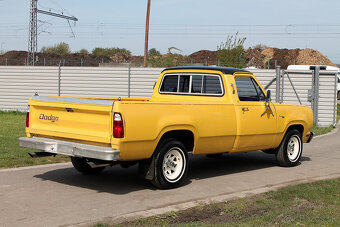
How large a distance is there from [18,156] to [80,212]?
4516mm

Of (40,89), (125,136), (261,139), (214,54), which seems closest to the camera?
(125,136)

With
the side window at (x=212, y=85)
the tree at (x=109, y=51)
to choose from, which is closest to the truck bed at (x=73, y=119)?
the side window at (x=212, y=85)

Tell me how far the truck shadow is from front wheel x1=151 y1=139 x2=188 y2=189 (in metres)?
0.30

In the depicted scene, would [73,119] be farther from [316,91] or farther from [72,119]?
[316,91]

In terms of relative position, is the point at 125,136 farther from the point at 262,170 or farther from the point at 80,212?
the point at 262,170

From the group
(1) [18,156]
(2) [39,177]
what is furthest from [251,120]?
(1) [18,156]

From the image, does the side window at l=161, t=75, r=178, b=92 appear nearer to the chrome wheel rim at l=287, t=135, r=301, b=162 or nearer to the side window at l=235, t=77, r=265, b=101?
the side window at l=235, t=77, r=265, b=101

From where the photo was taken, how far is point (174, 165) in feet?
27.3

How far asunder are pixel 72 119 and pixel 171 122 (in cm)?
148

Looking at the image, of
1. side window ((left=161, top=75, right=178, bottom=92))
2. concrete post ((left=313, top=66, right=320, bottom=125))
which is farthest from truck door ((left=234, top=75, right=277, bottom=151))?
concrete post ((left=313, top=66, right=320, bottom=125))

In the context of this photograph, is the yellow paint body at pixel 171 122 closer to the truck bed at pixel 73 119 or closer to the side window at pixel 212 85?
the truck bed at pixel 73 119

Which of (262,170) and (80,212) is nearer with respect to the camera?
(80,212)

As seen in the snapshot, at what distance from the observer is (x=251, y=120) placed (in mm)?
9375

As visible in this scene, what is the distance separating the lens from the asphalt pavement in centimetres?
660
